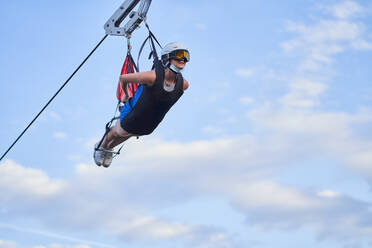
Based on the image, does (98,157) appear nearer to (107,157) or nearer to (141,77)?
(107,157)

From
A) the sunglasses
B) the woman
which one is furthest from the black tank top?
the sunglasses

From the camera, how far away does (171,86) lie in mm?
11383

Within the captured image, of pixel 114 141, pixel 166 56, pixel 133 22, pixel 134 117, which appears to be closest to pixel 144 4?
pixel 133 22

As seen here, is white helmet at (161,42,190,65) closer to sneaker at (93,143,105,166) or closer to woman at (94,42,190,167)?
woman at (94,42,190,167)

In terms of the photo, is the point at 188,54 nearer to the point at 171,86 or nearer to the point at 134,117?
the point at 171,86

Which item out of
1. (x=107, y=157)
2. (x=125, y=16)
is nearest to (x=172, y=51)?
(x=125, y=16)

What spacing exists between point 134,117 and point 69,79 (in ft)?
5.66

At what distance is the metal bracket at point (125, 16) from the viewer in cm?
1172

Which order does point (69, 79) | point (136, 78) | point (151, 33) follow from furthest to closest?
point (69, 79) → point (151, 33) → point (136, 78)

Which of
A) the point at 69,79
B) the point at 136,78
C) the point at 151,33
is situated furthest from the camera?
the point at 69,79

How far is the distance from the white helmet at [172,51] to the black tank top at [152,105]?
130mm

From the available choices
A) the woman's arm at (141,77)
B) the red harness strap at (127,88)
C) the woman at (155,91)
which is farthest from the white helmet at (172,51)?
the red harness strap at (127,88)

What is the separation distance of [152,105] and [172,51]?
3.38 ft

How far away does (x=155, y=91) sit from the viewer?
11.2 m
